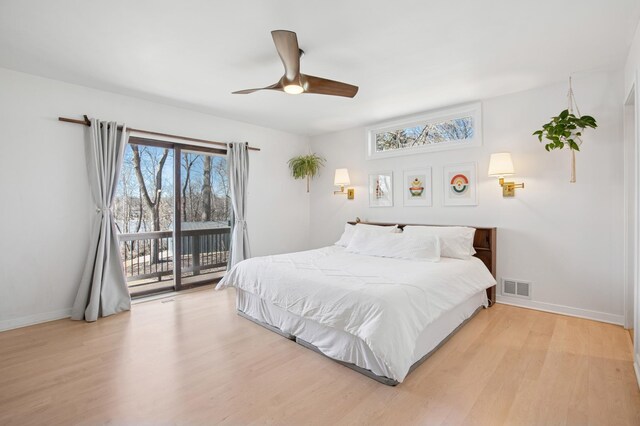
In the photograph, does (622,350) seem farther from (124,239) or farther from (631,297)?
(124,239)

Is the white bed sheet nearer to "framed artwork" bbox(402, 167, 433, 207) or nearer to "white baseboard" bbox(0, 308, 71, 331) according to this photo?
"framed artwork" bbox(402, 167, 433, 207)

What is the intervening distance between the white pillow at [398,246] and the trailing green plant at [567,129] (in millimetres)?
1554

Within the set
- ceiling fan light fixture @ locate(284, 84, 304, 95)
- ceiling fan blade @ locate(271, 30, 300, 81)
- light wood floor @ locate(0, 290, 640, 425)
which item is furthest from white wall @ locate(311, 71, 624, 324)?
Result: ceiling fan blade @ locate(271, 30, 300, 81)

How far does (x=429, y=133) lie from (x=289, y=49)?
9.39 ft

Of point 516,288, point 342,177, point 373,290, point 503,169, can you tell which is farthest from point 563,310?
point 342,177

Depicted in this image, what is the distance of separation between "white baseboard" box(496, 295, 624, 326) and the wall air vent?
0.18 feet

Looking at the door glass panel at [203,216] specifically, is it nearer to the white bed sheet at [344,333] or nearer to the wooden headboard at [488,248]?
the white bed sheet at [344,333]

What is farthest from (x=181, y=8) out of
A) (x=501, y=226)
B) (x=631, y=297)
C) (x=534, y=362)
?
(x=631, y=297)

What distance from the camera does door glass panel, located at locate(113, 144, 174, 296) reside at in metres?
4.05

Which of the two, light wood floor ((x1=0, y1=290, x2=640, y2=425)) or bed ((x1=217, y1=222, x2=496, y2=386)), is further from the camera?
bed ((x1=217, y1=222, x2=496, y2=386))

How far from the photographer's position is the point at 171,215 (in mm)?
4438

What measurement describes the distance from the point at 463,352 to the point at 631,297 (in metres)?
1.89

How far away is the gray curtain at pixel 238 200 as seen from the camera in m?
4.79

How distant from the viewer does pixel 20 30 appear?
239 cm
